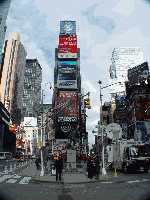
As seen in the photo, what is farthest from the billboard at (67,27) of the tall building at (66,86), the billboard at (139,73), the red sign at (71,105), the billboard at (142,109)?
the billboard at (142,109)

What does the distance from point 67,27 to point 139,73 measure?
206ft

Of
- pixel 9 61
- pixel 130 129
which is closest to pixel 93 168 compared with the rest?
pixel 130 129

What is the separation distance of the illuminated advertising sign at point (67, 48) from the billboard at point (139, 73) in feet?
127

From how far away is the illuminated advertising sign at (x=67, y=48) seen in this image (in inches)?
4146

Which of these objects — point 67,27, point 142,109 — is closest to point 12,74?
point 67,27

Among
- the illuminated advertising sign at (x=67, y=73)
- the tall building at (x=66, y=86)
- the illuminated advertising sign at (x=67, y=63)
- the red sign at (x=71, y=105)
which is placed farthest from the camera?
the illuminated advertising sign at (x=67, y=63)

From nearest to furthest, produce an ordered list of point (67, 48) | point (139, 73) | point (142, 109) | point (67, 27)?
point (142, 109) → point (139, 73) → point (67, 48) → point (67, 27)

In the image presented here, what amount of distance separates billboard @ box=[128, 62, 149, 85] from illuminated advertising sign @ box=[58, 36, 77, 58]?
3869 cm

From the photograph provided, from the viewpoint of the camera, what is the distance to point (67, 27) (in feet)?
388

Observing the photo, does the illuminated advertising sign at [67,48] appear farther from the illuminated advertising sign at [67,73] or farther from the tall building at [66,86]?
the illuminated advertising sign at [67,73]

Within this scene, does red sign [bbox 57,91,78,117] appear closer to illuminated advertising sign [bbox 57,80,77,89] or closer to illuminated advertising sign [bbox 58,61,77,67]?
illuminated advertising sign [bbox 57,80,77,89]

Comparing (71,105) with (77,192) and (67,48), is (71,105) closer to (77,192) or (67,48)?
(67,48)

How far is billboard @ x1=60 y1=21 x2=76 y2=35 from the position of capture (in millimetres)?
116325

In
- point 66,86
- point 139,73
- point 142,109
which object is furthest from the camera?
point 66,86
